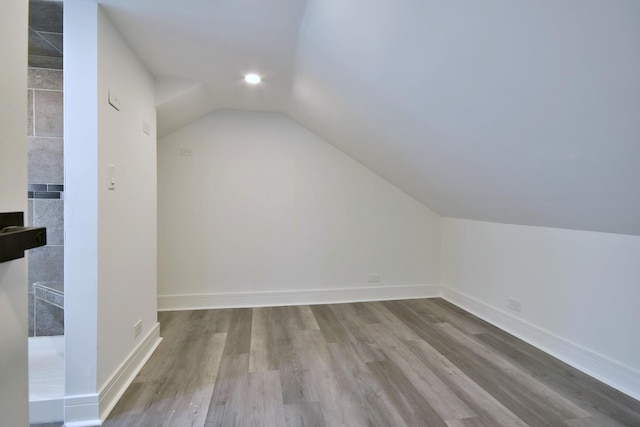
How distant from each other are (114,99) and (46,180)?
95 centimetres

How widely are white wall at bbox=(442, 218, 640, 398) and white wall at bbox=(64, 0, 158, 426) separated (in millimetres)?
3254

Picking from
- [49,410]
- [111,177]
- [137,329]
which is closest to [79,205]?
[111,177]

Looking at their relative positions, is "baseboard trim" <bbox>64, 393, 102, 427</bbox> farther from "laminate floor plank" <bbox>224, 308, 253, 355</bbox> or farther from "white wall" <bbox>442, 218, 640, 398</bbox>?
"white wall" <bbox>442, 218, 640, 398</bbox>

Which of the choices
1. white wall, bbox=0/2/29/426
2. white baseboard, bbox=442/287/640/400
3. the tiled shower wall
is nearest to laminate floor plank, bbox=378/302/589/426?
white baseboard, bbox=442/287/640/400

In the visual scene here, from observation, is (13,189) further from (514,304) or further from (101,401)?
(514,304)

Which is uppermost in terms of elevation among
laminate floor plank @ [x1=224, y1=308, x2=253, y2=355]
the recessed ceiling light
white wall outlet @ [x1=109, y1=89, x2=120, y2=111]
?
the recessed ceiling light

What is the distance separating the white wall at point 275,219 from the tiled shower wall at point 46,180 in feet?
3.49

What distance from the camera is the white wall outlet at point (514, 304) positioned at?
258 cm

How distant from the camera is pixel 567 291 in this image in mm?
2174

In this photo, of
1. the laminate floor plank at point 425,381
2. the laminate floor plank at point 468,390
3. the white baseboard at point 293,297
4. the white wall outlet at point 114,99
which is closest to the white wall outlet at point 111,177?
the white wall outlet at point 114,99

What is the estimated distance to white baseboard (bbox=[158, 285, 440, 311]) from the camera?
10.3 ft

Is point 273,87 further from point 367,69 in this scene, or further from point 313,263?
point 313,263

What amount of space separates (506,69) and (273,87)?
1.97m

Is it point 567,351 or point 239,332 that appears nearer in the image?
point 567,351
